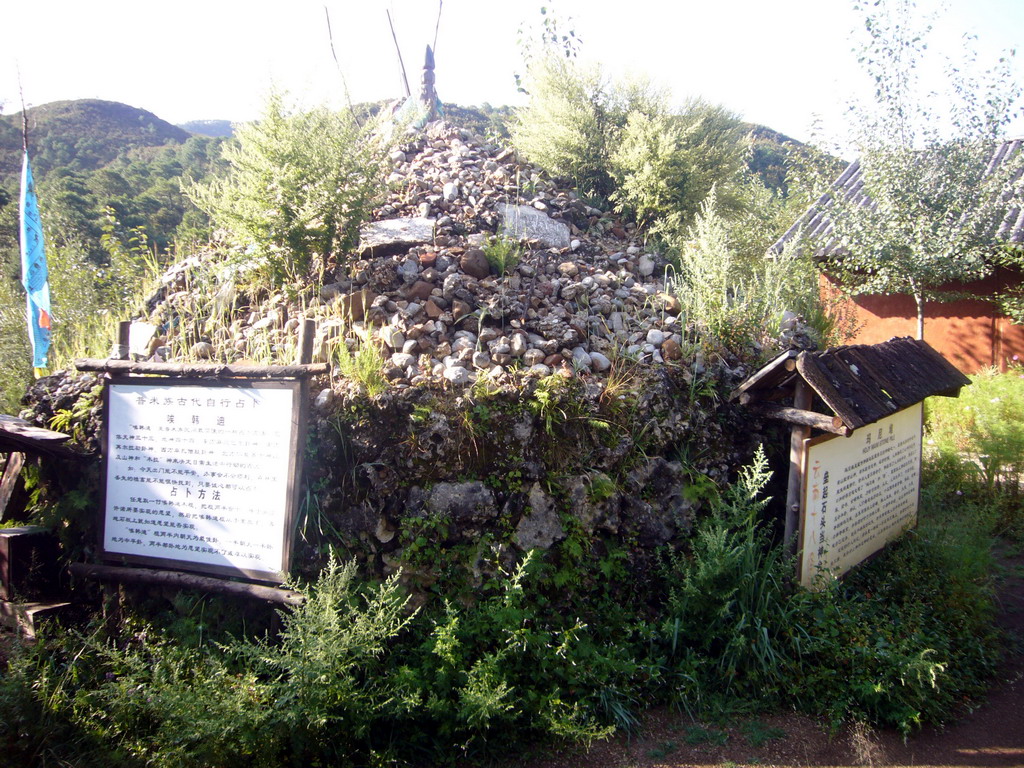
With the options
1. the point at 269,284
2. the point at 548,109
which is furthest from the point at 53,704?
the point at 548,109

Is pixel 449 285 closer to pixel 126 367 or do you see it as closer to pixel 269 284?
pixel 269 284

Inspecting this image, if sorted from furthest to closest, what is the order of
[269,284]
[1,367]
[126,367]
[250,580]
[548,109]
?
[548,109], [1,367], [269,284], [126,367], [250,580]

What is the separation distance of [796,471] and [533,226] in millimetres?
3585

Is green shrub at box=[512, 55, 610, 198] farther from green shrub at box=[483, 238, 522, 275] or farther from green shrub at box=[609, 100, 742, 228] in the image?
green shrub at box=[483, 238, 522, 275]

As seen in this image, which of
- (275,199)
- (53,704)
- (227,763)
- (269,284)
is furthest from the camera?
(269,284)

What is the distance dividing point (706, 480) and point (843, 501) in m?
0.98

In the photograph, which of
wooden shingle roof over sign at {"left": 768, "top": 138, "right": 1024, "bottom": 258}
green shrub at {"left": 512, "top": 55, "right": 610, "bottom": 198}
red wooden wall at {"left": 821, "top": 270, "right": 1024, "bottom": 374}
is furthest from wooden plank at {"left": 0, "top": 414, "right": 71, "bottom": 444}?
red wooden wall at {"left": 821, "top": 270, "right": 1024, "bottom": 374}

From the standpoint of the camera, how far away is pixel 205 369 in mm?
3652

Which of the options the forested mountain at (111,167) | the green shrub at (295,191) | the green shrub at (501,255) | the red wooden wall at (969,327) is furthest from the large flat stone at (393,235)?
the red wooden wall at (969,327)

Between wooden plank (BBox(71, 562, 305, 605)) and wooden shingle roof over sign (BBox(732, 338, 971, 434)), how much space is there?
316 cm

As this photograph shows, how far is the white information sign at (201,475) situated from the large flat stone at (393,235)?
2.37 metres

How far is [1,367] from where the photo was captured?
6430 millimetres

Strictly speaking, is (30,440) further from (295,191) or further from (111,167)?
(111,167)

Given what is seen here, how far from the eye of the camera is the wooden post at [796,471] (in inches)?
162
